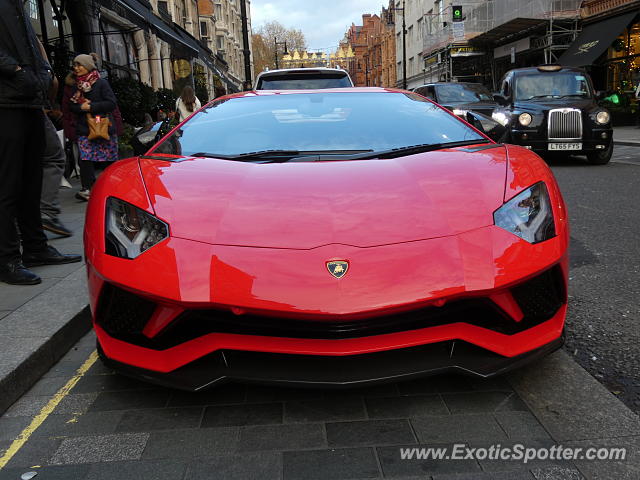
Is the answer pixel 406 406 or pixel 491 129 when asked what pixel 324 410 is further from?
pixel 491 129

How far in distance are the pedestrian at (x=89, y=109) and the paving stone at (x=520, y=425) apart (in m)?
5.84

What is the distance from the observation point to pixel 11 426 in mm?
2191

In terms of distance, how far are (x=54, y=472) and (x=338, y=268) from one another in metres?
1.15

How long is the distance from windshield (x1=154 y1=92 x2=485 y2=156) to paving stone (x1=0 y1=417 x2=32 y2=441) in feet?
4.69

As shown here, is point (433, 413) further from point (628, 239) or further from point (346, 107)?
point (628, 239)

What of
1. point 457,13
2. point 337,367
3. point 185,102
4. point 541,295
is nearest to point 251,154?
point 337,367

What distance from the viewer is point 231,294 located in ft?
6.21

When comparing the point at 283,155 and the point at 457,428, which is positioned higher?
the point at 283,155

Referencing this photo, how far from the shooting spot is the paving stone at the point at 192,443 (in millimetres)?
1893

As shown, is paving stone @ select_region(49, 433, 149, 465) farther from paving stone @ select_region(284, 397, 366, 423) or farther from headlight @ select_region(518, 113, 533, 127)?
headlight @ select_region(518, 113, 533, 127)

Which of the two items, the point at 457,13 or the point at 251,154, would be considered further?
the point at 457,13

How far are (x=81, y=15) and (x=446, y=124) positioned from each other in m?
10.5

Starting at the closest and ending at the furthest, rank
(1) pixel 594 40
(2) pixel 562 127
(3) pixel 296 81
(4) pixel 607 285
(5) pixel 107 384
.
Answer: (5) pixel 107 384 < (4) pixel 607 285 < (3) pixel 296 81 < (2) pixel 562 127 < (1) pixel 594 40

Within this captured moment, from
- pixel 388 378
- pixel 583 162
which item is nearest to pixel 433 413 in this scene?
pixel 388 378
